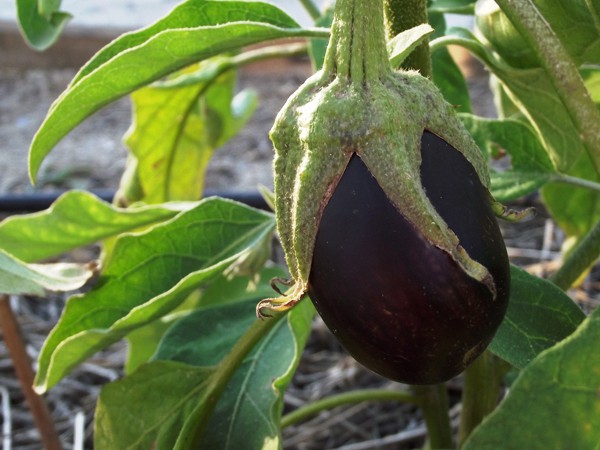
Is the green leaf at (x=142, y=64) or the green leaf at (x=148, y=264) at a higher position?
the green leaf at (x=142, y=64)

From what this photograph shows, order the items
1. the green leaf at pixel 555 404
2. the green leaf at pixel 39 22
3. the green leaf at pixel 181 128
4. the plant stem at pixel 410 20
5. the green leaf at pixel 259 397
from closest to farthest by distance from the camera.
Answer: the green leaf at pixel 555 404, the plant stem at pixel 410 20, the green leaf at pixel 259 397, the green leaf at pixel 39 22, the green leaf at pixel 181 128

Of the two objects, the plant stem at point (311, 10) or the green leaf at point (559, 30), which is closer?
the green leaf at point (559, 30)

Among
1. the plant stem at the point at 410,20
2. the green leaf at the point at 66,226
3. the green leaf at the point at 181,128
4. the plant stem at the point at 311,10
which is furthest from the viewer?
the green leaf at the point at 181,128

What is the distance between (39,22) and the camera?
84cm

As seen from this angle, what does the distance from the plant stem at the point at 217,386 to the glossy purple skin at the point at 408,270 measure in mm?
196

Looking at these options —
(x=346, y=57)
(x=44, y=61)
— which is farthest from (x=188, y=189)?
(x=44, y=61)

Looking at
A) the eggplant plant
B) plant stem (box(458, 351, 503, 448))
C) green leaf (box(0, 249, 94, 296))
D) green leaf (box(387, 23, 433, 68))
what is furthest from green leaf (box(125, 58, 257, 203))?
green leaf (box(387, 23, 433, 68))

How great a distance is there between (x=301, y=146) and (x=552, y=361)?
6.7 inches

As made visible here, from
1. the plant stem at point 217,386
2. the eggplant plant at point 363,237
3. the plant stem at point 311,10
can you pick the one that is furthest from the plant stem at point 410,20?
the plant stem at point 311,10

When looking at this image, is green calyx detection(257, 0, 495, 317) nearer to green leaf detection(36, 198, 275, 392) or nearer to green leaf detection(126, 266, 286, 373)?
green leaf detection(36, 198, 275, 392)

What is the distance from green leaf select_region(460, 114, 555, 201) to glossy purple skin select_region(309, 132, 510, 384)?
0.30m

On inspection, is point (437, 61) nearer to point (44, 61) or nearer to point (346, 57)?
point (346, 57)

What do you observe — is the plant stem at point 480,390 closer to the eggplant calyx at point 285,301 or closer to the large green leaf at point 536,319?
the large green leaf at point 536,319

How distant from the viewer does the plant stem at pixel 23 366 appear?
95 cm
